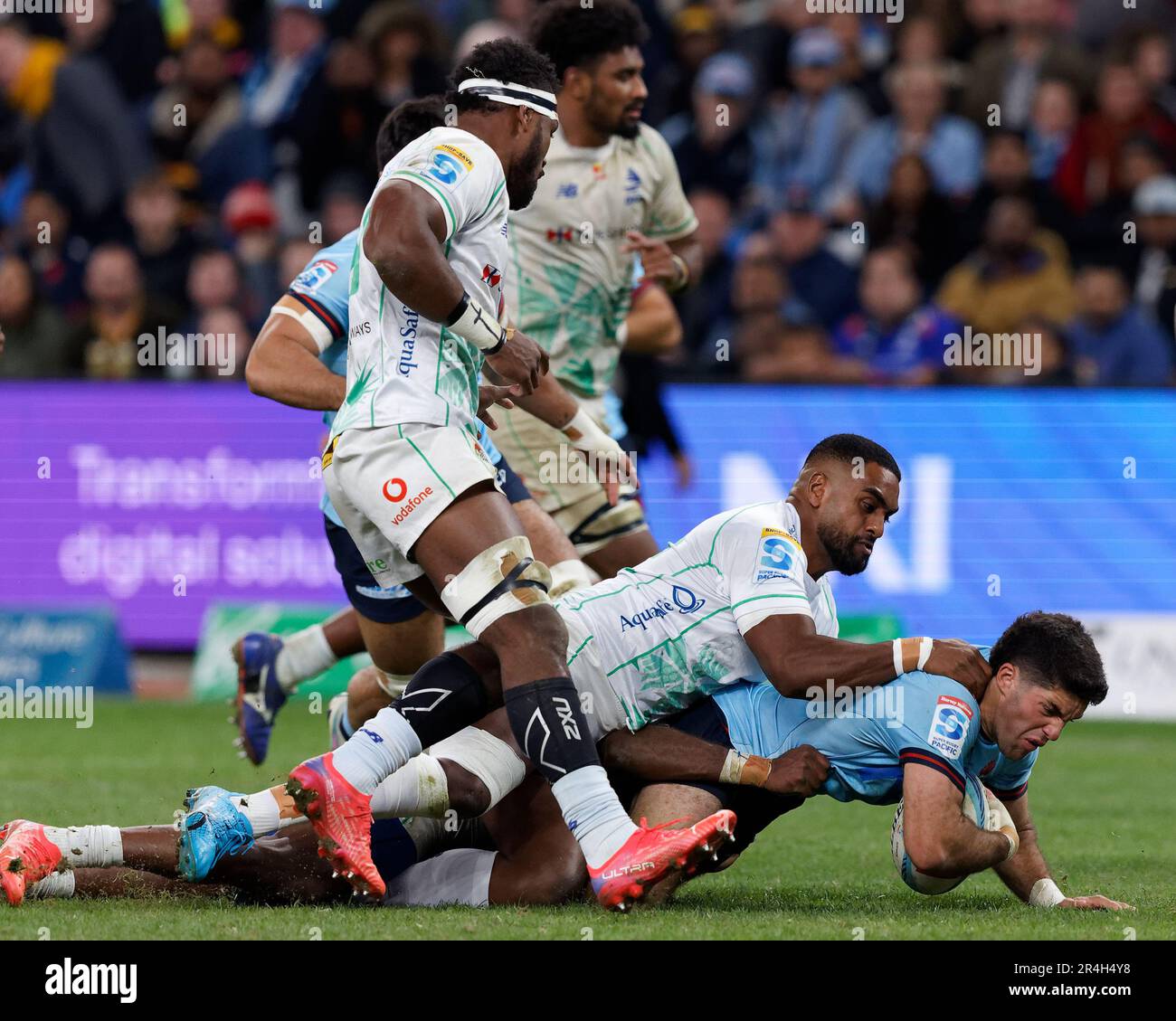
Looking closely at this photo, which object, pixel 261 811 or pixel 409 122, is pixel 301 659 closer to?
pixel 409 122

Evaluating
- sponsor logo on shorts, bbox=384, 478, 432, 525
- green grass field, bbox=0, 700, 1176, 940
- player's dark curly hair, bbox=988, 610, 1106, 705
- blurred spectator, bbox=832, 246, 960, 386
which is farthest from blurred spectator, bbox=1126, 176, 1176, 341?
sponsor logo on shorts, bbox=384, 478, 432, 525

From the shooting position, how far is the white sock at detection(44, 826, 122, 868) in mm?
5332

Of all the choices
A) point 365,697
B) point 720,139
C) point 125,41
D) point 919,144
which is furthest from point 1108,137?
point 365,697

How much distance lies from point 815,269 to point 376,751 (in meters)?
9.16

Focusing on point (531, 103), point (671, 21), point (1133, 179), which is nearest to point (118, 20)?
point (671, 21)

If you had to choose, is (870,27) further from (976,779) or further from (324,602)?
(976,779)

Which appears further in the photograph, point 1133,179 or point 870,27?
point 870,27

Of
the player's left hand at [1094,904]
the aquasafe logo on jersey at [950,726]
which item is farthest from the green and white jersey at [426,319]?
the player's left hand at [1094,904]

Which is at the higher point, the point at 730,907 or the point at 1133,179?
the point at 1133,179

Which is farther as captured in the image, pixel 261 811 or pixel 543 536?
pixel 543 536

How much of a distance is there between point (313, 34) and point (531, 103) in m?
9.95

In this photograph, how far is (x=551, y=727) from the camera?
5.06 meters

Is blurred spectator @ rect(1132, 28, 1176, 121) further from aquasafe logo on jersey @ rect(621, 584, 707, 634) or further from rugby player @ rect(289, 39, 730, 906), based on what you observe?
aquasafe logo on jersey @ rect(621, 584, 707, 634)

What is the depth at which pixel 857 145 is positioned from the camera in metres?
14.3
